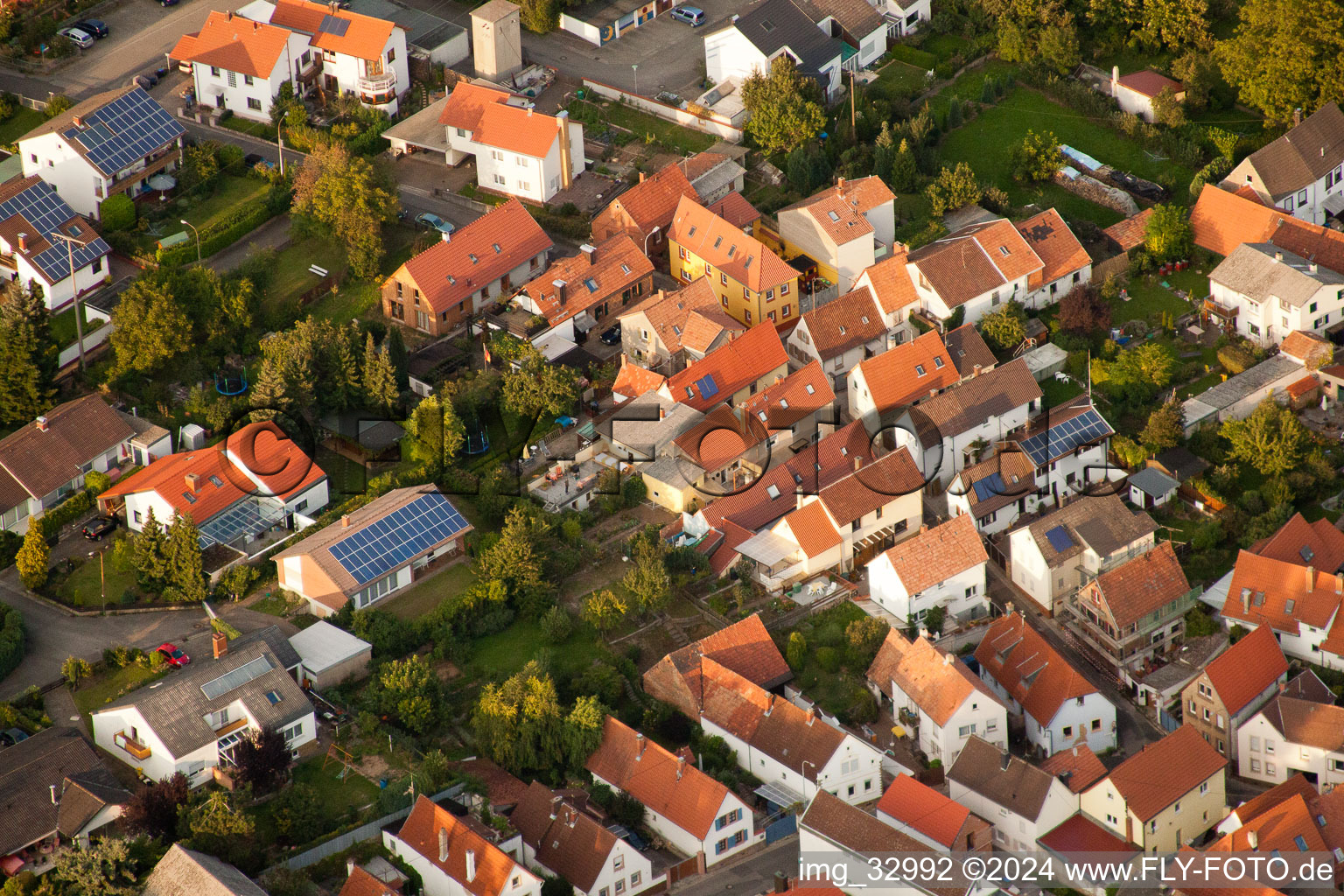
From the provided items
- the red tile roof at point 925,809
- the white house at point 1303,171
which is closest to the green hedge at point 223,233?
the red tile roof at point 925,809

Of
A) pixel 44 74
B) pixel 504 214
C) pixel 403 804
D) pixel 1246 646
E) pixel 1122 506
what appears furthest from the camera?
pixel 44 74

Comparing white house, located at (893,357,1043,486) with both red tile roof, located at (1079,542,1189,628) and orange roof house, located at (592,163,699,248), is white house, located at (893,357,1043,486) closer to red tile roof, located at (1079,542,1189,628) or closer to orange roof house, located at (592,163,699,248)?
red tile roof, located at (1079,542,1189,628)

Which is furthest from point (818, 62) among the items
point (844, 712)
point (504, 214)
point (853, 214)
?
point (844, 712)

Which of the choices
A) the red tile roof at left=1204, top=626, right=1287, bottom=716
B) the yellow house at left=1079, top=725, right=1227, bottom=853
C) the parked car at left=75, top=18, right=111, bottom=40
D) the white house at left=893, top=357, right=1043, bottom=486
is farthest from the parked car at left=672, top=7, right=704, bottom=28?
the yellow house at left=1079, top=725, right=1227, bottom=853

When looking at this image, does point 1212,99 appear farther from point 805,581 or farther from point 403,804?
point 403,804

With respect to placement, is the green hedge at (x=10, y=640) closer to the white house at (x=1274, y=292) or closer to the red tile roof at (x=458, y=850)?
the red tile roof at (x=458, y=850)

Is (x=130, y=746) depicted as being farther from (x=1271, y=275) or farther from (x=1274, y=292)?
(x=1271, y=275)

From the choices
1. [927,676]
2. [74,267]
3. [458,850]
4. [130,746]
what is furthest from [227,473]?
[927,676]
